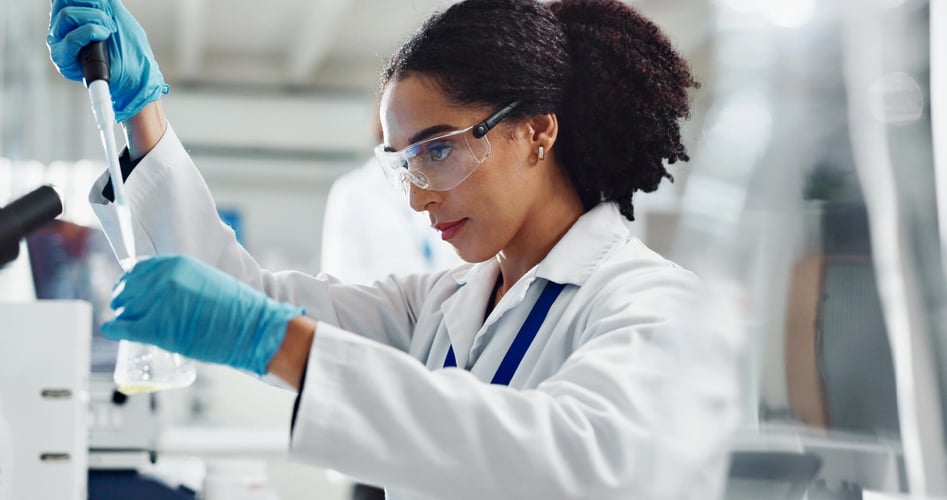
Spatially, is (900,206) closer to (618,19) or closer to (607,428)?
(607,428)

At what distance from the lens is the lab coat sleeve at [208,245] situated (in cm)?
145

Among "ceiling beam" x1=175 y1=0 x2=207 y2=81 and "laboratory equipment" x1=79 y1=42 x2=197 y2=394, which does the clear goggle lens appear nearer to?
"laboratory equipment" x1=79 y1=42 x2=197 y2=394

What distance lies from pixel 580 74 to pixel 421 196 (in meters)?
0.31

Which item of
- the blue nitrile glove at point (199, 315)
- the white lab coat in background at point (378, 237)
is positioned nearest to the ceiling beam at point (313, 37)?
the white lab coat in background at point (378, 237)

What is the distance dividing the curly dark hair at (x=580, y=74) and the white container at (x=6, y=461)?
738mm

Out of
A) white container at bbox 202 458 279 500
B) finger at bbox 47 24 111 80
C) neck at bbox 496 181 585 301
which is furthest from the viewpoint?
white container at bbox 202 458 279 500

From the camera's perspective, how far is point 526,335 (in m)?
1.30

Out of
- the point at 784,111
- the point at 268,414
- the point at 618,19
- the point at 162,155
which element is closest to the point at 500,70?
the point at 618,19

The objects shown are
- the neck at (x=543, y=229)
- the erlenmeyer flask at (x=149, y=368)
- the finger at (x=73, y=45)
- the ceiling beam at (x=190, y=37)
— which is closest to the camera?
the erlenmeyer flask at (x=149, y=368)

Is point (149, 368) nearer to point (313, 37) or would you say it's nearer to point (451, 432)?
point (451, 432)

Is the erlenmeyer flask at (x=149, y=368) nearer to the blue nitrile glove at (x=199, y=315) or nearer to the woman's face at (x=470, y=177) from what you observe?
the blue nitrile glove at (x=199, y=315)

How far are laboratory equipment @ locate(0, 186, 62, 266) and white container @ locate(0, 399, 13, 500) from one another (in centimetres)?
25

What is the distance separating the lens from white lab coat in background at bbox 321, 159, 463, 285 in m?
3.50

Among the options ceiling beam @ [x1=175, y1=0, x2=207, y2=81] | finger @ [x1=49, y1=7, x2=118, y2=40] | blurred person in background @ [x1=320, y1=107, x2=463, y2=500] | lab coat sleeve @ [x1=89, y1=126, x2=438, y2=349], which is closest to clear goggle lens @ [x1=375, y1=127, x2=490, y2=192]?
lab coat sleeve @ [x1=89, y1=126, x2=438, y2=349]
